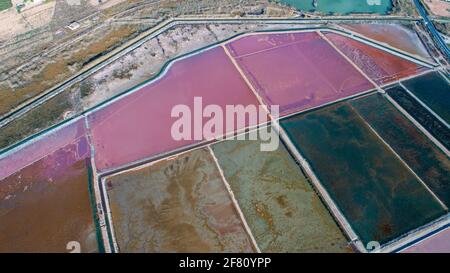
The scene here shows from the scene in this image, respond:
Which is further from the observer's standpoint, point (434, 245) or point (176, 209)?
point (176, 209)

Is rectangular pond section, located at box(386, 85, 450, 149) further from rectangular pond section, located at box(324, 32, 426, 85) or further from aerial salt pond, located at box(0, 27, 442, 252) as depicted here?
rectangular pond section, located at box(324, 32, 426, 85)

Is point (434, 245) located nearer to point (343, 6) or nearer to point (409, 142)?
point (409, 142)

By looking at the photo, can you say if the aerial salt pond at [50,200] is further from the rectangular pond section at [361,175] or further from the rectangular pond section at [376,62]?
the rectangular pond section at [376,62]

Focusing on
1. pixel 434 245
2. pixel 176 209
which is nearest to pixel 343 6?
pixel 434 245

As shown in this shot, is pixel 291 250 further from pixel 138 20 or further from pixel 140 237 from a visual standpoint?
pixel 138 20

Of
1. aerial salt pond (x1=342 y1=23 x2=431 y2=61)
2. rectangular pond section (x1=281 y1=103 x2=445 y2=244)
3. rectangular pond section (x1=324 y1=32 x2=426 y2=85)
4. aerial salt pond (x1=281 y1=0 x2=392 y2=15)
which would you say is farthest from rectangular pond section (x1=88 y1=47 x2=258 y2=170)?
aerial salt pond (x1=342 y1=23 x2=431 y2=61)

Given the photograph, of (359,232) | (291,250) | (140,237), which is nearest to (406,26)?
(359,232)
